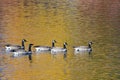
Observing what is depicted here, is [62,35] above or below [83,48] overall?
above

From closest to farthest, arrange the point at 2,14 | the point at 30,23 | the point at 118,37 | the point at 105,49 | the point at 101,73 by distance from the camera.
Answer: the point at 101,73 < the point at 105,49 < the point at 118,37 < the point at 30,23 < the point at 2,14

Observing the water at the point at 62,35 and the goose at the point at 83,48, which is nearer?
the water at the point at 62,35

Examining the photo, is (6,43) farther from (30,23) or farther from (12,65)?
(30,23)

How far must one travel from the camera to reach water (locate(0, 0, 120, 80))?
130 feet

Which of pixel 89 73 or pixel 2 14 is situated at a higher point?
pixel 2 14

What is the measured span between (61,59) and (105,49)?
4.72 metres

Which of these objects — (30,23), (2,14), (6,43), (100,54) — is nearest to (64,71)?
(100,54)

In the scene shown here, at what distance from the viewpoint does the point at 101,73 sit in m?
39.6

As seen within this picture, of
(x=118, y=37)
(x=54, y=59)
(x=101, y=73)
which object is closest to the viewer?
(x=101, y=73)

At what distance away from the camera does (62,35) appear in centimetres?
5444

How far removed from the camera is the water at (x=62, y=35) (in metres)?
39.7

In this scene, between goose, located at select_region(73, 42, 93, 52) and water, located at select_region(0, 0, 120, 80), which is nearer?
water, located at select_region(0, 0, 120, 80)

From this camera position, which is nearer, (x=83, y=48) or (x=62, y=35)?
(x=83, y=48)

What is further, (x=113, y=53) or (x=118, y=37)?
(x=118, y=37)
